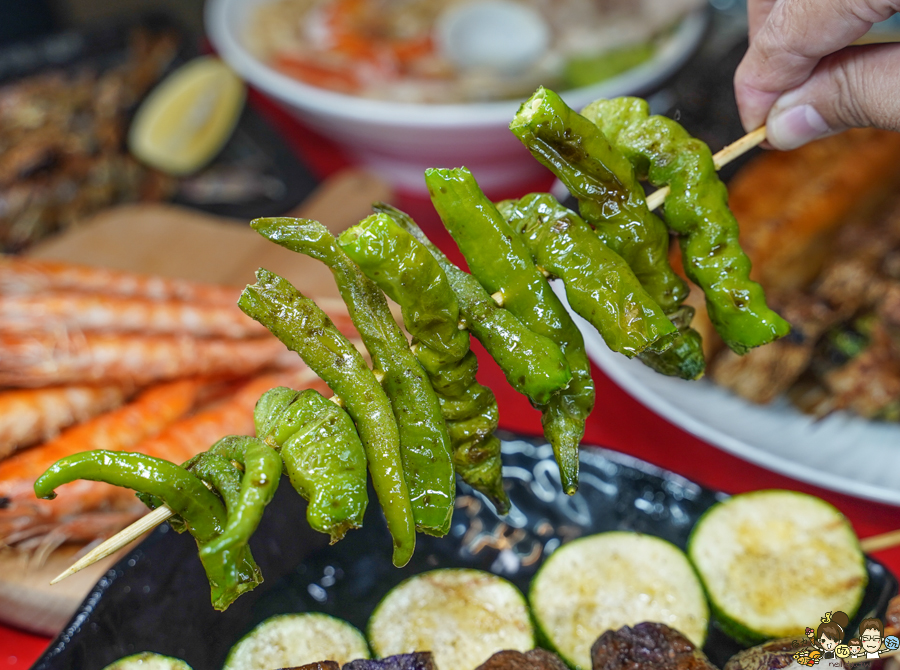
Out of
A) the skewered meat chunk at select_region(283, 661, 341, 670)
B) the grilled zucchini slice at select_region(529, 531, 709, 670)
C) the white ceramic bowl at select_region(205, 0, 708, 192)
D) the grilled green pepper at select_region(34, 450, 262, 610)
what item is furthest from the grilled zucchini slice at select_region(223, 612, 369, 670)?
the white ceramic bowl at select_region(205, 0, 708, 192)

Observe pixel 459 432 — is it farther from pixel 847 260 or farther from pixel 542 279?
pixel 847 260

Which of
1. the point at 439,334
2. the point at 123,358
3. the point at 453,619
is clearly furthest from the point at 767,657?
the point at 123,358

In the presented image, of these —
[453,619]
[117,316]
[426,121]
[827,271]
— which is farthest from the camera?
[426,121]

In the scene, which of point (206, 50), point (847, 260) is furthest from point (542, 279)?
point (206, 50)

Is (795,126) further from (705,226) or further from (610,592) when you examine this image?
(610,592)

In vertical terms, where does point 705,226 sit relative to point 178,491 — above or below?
above

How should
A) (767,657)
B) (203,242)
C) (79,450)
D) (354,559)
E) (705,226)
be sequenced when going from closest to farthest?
(705,226) → (767,657) → (354,559) → (79,450) → (203,242)

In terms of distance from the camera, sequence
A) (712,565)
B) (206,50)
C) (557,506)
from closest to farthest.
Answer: (712,565) < (557,506) < (206,50)
